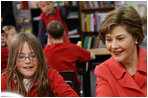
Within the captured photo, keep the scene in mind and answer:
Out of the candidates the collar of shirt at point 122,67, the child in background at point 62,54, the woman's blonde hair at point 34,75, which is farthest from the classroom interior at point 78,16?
the collar of shirt at point 122,67

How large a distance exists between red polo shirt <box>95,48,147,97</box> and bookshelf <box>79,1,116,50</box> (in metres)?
3.80

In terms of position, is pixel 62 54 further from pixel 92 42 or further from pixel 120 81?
pixel 92 42

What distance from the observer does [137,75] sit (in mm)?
1206

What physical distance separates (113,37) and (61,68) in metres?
1.37

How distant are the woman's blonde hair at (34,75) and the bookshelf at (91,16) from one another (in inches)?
142

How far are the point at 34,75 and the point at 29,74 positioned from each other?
4 cm

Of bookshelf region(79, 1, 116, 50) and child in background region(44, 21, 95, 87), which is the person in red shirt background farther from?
bookshelf region(79, 1, 116, 50)

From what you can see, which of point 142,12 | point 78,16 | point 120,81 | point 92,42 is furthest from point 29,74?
point 78,16

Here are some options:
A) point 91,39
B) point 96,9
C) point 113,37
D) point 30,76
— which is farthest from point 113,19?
point 96,9

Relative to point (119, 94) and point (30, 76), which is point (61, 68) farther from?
point (119, 94)

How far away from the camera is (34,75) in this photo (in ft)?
4.82

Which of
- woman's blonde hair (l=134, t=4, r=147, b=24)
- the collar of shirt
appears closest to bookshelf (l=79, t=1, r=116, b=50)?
woman's blonde hair (l=134, t=4, r=147, b=24)

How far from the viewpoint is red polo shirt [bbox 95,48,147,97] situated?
3.91 feet

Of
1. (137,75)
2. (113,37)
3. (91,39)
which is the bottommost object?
(91,39)
